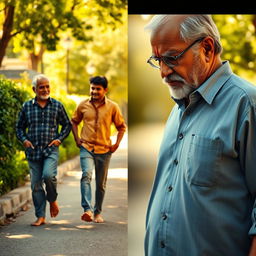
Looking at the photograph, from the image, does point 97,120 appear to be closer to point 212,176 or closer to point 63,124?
point 63,124

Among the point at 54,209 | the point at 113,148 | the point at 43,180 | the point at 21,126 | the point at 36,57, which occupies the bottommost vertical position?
the point at 54,209

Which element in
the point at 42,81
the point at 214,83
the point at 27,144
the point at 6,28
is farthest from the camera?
the point at 6,28

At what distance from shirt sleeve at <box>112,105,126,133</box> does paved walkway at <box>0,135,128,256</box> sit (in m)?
0.15

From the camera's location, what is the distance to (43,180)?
3555 mm

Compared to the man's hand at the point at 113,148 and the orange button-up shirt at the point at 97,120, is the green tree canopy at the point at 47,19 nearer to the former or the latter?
the orange button-up shirt at the point at 97,120

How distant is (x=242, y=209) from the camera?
1.27 m

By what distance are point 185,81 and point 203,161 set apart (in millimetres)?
226

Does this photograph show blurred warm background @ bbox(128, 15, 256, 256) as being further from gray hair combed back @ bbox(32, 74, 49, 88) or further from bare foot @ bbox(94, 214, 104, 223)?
gray hair combed back @ bbox(32, 74, 49, 88)

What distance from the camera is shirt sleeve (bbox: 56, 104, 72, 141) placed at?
3.39m

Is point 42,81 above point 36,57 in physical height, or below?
below

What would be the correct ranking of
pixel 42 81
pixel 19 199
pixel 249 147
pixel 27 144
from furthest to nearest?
pixel 19 199 → pixel 27 144 → pixel 42 81 → pixel 249 147

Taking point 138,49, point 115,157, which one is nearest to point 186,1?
point 138,49

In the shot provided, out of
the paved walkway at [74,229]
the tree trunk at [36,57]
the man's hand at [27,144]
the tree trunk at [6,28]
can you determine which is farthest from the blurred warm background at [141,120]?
the tree trunk at [6,28]

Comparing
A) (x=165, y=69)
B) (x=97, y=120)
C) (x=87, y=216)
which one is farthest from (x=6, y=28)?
(x=165, y=69)
